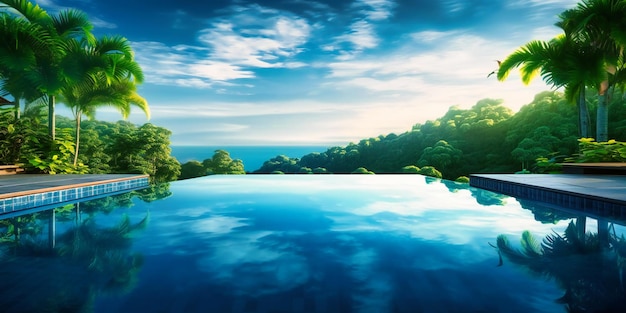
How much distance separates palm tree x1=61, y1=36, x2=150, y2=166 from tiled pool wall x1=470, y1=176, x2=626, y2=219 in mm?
11567

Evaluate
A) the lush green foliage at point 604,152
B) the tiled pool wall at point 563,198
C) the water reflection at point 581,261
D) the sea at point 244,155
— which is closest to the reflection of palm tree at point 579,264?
the water reflection at point 581,261

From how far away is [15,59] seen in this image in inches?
398

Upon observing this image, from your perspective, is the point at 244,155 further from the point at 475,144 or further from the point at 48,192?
the point at 48,192

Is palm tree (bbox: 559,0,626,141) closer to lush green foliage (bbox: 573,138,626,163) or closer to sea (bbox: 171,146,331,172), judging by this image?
lush green foliage (bbox: 573,138,626,163)

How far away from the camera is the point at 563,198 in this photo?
259 inches

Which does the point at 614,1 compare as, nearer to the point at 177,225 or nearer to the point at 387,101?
the point at 177,225

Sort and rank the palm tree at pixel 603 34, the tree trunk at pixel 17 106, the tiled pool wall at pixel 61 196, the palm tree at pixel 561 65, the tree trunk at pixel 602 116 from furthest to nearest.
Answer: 1. the tree trunk at pixel 17 106
2. the tree trunk at pixel 602 116
3. the palm tree at pixel 561 65
4. the palm tree at pixel 603 34
5. the tiled pool wall at pixel 61 196

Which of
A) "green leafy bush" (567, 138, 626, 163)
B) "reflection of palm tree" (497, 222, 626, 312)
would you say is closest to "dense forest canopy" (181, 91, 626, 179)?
"green leafy bush" (567, 138, 626, 163)

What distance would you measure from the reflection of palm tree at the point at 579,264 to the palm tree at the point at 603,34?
318 inches

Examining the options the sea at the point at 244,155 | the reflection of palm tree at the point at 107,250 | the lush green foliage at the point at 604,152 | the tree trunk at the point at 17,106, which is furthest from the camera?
the sea at the point at 244,155

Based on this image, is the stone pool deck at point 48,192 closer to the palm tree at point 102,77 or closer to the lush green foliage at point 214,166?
the palm tree at point 102,77

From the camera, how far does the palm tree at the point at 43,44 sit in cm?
1030

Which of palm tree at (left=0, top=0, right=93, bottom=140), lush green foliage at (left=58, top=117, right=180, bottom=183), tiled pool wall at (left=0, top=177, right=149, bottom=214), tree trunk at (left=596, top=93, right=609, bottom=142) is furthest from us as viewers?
lush green foliage at (left=58, top=117, right=180, bottom=183)

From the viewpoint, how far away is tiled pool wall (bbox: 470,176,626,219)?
539 cm
